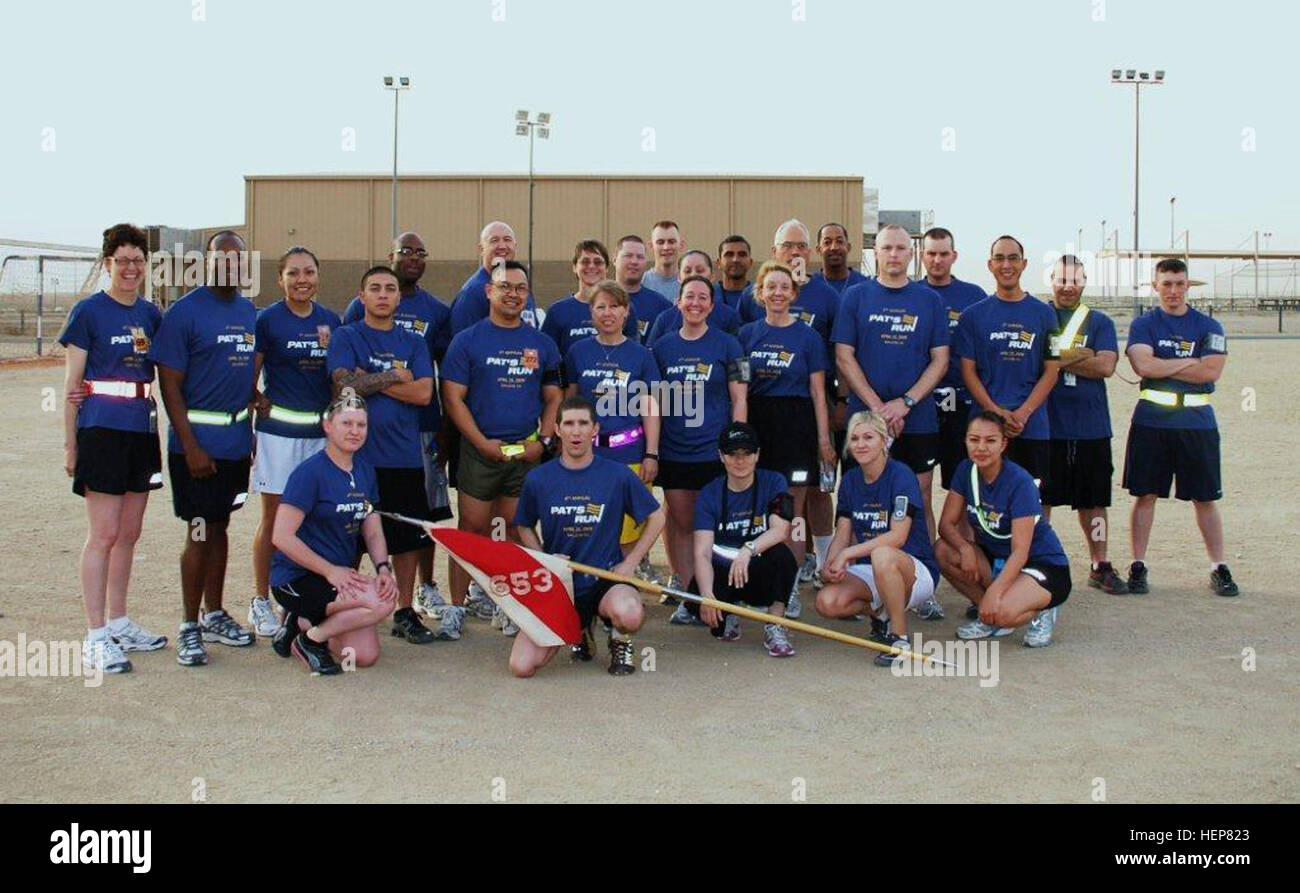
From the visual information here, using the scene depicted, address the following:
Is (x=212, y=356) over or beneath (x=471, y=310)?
beneath

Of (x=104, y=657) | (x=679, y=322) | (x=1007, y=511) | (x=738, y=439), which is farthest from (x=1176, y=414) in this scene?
(x=104, y=657)

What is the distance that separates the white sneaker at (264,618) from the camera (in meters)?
6.78

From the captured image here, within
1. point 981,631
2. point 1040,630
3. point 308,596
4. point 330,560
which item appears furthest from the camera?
point 981,631

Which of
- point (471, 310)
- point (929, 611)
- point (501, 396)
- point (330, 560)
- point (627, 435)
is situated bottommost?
point (929, 611)

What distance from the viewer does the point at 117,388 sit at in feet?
20.5

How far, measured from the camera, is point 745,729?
5238 mm

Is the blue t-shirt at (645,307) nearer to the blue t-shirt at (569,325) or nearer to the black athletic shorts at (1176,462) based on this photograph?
the blue t-shirt at (569,325)

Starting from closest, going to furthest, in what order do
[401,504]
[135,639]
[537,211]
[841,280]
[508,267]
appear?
1. [135,639]
2. [401,504]
3. [508,267]
4. [841,280]
5. [537,211]

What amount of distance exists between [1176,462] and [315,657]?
527cm

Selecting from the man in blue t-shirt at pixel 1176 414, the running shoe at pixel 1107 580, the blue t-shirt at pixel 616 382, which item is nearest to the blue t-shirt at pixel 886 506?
the blue t-shirt at pixel 616 382

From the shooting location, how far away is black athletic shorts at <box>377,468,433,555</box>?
6.79 meters

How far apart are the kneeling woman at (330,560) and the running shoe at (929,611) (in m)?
2.97

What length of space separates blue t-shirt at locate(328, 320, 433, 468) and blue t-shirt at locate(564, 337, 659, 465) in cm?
86

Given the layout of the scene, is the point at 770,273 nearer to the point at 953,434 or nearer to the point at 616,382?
the point at 616,382
